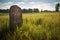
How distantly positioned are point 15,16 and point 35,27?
0.38 meters

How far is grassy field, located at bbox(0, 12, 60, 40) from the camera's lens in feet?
7.97

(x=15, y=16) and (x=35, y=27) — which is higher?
(x=15, y=16)

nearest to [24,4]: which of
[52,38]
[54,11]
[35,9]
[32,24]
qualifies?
[35,9]

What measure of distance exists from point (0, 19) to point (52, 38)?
970mm

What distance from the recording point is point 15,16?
2477mm

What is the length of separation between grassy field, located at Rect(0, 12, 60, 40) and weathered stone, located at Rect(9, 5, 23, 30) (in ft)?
0.30

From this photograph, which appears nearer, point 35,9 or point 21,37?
point 21,37

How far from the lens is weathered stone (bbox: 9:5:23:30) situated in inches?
97.4

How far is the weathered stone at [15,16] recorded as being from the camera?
2.47 m

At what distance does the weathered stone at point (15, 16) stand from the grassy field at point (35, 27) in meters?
0.09

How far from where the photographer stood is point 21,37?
94.6 inches

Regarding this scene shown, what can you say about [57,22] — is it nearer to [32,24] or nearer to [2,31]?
[32,24]

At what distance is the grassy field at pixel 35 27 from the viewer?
2430 millimetres

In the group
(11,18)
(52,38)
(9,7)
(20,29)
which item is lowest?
(52,38)
